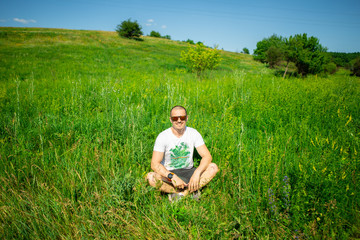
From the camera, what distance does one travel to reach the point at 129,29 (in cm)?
4488

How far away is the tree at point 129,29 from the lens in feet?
148

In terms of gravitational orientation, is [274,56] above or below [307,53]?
above

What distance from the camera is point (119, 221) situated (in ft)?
5.65

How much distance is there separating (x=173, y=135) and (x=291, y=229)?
5.66ft

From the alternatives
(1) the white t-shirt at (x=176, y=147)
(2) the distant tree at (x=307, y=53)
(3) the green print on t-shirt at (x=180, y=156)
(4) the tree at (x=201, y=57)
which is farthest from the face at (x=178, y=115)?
(2) the distant tree at (x=307, y=53)

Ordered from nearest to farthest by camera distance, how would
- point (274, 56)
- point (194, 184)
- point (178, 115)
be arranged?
point (194, 184) → point (178, 115) → point (274, 56)

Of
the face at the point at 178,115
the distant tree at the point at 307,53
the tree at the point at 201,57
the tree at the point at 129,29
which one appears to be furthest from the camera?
the tree at the point at 129,29

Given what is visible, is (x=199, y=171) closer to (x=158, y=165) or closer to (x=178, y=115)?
(x=158, y=165)

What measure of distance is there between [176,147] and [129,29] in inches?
2006

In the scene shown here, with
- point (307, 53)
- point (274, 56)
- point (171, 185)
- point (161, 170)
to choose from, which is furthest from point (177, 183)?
point (274, 56)

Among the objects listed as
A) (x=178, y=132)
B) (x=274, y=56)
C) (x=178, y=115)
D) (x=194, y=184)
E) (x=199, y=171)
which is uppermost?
(x=274, y=56)

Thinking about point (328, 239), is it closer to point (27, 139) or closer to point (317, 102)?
point (317, 102)

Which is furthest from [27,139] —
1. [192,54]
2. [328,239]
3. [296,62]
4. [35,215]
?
[296,62]

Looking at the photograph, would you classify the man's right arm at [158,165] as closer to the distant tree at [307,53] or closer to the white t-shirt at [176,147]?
the white t-shirt at [176,147]
